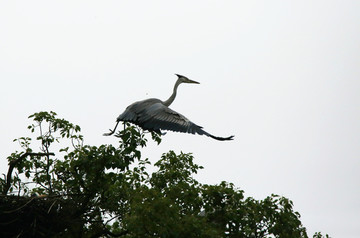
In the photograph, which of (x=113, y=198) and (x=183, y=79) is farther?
(x=183, y=79)

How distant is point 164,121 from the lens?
1202 centimetres

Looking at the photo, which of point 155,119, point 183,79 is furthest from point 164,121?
point 183,79

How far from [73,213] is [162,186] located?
1.79 metres

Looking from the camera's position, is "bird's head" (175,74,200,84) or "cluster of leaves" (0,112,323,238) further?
"bird's head" (175,74,200,84)

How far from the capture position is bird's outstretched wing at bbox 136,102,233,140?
11.6 meters

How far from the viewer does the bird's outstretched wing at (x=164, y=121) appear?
457 inches

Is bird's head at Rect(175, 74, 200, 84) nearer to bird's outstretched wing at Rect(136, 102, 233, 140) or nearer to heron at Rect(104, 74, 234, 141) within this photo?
heron at Rect(104, 74, 234, 141)

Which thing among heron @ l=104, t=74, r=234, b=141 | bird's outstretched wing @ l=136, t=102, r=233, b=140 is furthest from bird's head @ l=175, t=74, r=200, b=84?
bird's outstretched wing @ l=136, t=102, r=233, b=140

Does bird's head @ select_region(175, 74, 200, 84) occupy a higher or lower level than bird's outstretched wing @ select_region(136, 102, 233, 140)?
higher

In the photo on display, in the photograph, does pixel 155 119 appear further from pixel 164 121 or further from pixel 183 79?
pixel 183 79

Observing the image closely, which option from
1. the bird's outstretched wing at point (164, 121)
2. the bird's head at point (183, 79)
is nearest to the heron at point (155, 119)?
the bird's outstretched wing at point (164, 121)

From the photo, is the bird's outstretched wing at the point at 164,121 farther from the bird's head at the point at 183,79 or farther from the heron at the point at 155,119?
the bird's head at the point at 183,79

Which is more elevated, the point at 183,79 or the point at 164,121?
the point at 183,79

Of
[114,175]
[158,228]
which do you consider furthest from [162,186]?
[158,228]
